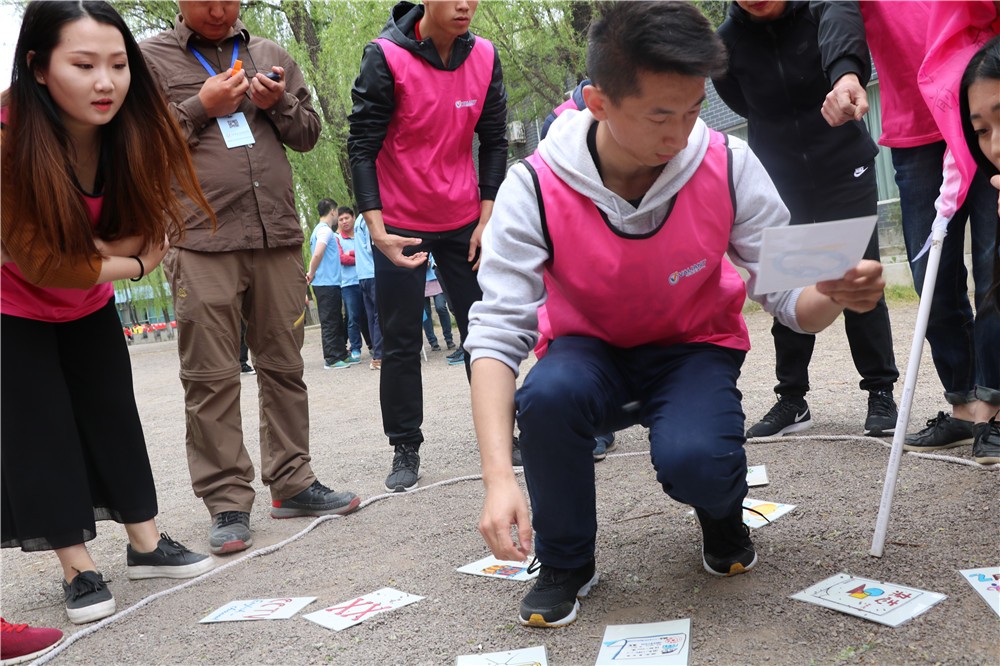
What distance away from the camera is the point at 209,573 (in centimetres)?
313

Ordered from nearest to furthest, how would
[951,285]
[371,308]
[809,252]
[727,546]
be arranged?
[809,252]
[727,546]
[951,285]
[371,308]

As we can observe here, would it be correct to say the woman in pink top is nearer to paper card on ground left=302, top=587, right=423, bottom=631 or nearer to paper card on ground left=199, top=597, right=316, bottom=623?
paper card on ground left=199, top=597, right=316, bottom=623

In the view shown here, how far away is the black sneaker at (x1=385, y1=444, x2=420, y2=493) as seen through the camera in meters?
4.00

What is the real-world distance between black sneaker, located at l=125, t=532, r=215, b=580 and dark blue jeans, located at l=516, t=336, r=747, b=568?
1.43 metres

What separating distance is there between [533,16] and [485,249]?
10266mm

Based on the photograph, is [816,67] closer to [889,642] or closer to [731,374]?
[731,374]

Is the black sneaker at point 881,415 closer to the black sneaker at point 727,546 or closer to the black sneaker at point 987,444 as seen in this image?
the black sneaker at point 987,444

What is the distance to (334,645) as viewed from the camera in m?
2.36

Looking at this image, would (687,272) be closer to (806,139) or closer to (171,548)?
(806,139)

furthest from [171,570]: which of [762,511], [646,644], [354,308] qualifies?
[354,308]

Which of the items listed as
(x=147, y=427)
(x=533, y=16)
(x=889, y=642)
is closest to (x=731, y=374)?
(x=889, y=642)

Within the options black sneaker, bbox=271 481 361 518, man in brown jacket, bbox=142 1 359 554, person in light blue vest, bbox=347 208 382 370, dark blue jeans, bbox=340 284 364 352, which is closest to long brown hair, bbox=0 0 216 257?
man in brown jacket, bbox=142 1 359 554

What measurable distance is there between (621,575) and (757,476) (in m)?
0.98

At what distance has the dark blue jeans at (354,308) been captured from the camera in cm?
1104
